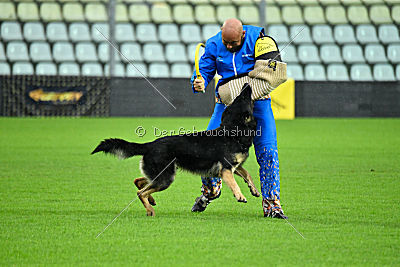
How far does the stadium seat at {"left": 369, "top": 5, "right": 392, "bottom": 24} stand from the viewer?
26.8 metres

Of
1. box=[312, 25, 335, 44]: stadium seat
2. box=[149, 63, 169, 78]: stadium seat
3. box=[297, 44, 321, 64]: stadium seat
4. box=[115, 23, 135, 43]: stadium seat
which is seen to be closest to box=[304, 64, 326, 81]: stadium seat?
box=[297, 44, 321, 64]: stadium seat

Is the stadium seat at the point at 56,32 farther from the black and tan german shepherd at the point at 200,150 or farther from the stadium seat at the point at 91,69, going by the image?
the black and tan german shepherd at the point at 200,150

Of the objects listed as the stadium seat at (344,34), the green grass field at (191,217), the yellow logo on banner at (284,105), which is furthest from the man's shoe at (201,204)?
the stadium seat at (344,34)

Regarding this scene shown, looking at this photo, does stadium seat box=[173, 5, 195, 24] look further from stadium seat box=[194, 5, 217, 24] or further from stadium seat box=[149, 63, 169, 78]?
stadium seat box=[149, 63, 169, 78]

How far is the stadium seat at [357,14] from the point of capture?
26.8 m

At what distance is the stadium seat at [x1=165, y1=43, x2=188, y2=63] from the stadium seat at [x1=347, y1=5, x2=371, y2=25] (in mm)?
7152

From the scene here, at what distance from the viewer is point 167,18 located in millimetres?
26062

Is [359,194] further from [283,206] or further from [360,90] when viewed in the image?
[360,90]

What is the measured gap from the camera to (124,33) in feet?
82.3

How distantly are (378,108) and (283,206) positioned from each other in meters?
16.9

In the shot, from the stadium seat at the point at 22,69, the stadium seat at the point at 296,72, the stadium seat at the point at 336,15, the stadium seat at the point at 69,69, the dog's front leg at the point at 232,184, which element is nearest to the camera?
the dog's front leg at the point at 232,184

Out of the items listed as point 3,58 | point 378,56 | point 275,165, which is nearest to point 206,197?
point 275,165

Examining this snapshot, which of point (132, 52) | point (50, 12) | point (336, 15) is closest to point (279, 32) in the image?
point (336, 15)

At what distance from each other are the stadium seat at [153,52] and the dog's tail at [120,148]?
19.0 metres
